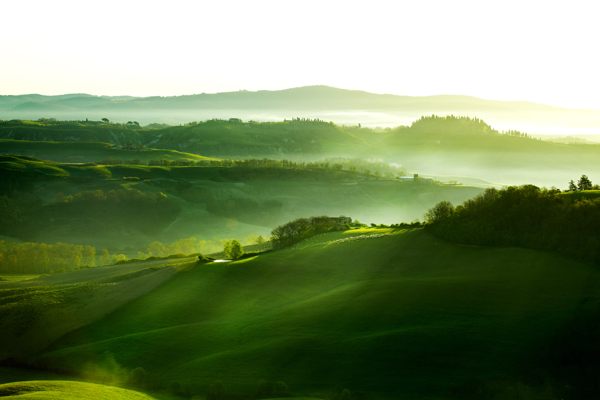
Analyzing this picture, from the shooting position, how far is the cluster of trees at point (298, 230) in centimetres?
7481

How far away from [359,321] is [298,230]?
42.3 meters

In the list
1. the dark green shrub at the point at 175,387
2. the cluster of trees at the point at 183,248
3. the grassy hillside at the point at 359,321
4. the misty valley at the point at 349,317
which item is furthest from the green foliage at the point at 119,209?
the dark green shrub at the point at 175,387

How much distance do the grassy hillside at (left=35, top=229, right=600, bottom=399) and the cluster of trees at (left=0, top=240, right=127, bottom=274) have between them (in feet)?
225

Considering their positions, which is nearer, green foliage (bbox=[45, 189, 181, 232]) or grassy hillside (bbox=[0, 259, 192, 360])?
grassy hillside (bbox=[0, 259, 192, 360])

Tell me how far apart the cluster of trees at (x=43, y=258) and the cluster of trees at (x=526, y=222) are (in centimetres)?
8579

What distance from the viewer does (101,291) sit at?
58562 mm

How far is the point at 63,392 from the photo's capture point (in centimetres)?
2806

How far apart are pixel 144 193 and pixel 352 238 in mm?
135572

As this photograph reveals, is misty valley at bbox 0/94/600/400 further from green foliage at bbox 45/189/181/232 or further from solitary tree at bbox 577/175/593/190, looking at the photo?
green foliage at bbox 45/189/181/232

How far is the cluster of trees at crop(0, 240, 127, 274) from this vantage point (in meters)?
110

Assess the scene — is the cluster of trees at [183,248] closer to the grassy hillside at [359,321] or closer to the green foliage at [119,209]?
the green foliage at [119,209]

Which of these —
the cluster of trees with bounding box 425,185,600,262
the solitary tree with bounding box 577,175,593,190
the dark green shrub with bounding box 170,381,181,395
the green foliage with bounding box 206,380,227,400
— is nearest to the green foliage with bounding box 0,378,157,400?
the dark green shrub with bounding box 170,381,181,395

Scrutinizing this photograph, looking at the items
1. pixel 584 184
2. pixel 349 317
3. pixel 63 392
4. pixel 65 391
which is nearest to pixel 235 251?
pixel 349 317

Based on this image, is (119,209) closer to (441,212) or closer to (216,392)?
(441,212)
